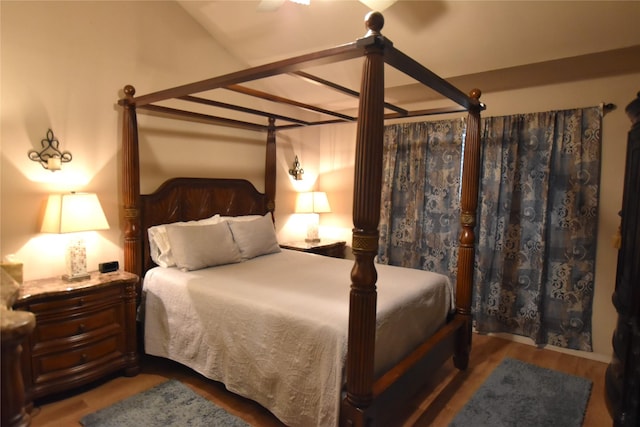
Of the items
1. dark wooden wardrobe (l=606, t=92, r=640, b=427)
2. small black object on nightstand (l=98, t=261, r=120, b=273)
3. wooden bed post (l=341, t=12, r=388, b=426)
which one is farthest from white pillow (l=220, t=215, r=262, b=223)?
dark wooden wardrobe (l=606, t=92, r=640, b=427)

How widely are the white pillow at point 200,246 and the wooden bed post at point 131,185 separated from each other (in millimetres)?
263

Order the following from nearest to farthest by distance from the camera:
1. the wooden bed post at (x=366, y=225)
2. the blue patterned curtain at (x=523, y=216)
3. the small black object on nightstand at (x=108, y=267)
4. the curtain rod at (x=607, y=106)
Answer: the wooden bed post at (x=366, y=225) → the small black object on nightstand at (x=108, y=267) → the curtain rod at (x=607, y=106) → the blue patterned curtain at (x=523, y=216)

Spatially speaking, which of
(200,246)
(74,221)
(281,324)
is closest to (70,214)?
(74,221)

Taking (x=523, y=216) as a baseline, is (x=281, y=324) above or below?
below

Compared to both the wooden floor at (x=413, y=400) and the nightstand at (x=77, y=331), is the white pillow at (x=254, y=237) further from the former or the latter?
the wooden floor at (x=413, y=400)

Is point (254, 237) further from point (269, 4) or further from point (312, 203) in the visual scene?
point (269, 4)

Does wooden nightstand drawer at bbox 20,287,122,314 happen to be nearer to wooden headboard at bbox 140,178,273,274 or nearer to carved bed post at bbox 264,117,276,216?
wooden headboard at bbox 140,178,273,274

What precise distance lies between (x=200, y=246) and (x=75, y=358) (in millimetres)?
1054

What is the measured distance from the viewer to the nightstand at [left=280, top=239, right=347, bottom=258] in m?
4.10

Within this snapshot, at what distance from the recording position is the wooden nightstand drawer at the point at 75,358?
2221mm

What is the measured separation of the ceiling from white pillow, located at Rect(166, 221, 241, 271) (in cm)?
167

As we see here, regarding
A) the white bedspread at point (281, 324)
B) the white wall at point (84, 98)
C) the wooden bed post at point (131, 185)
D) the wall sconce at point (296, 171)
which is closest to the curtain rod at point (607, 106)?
the white bedspread at point (281, 324)

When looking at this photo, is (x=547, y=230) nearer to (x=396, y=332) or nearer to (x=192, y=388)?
(x=396, y=332)

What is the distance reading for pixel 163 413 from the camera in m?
2.21
